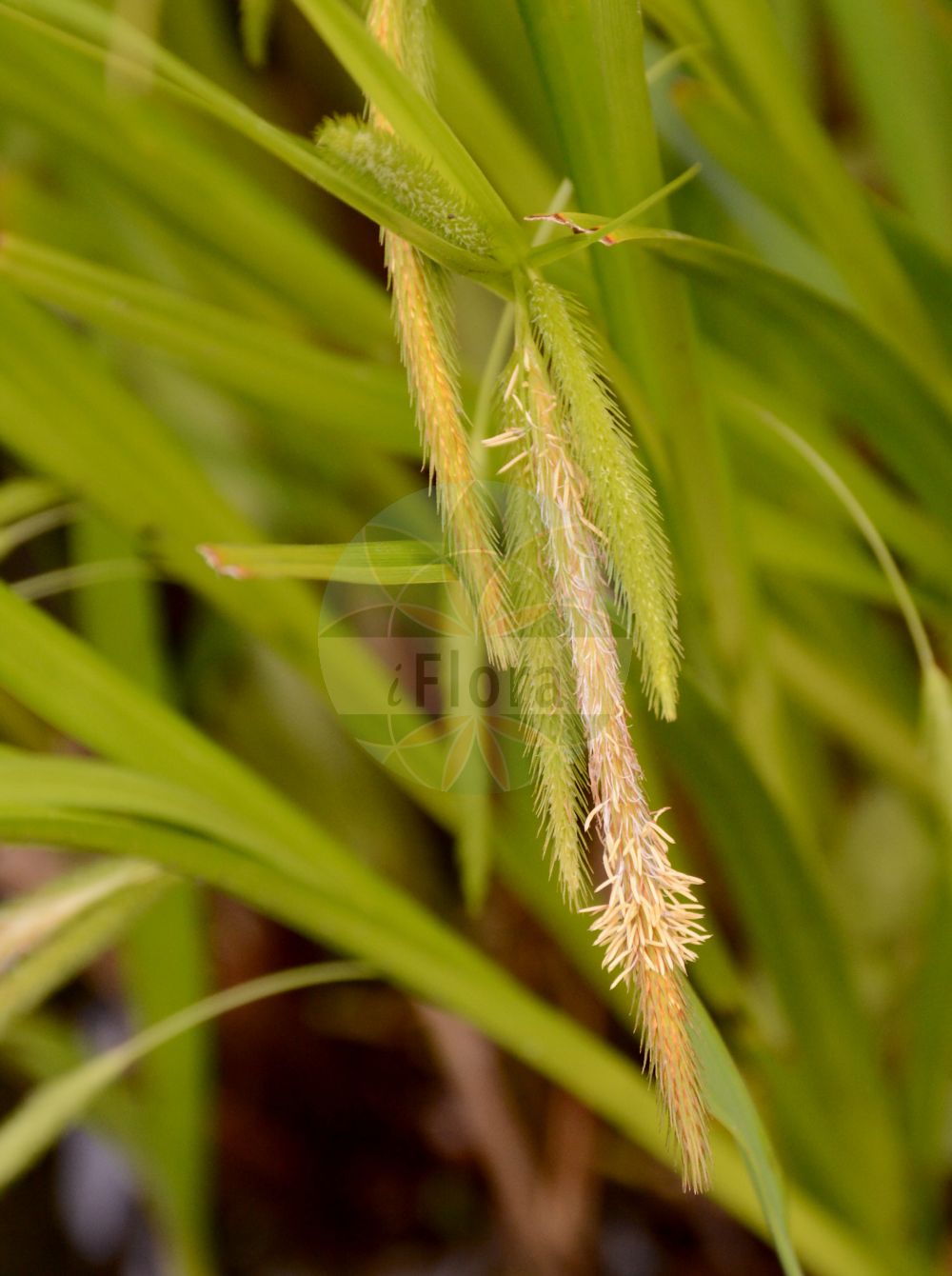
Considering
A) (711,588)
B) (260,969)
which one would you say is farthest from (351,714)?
(260,969)

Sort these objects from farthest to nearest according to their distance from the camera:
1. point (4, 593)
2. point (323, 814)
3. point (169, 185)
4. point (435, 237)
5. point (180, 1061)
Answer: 1. point (323, 814)
2. point (180, 1061)
3. point (169, 185)
4. point (4, 593)
5. point (435, 237)

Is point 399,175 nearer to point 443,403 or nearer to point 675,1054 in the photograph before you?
point 443,403

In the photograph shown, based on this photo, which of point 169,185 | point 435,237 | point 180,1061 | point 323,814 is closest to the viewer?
point 435,237

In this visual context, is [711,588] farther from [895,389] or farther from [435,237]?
[435,237]

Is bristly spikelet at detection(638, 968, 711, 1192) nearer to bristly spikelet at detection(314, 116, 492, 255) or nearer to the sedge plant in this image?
the sedge plant

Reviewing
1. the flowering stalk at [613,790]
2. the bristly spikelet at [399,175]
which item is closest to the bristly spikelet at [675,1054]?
the flowering stalk at [613,790]

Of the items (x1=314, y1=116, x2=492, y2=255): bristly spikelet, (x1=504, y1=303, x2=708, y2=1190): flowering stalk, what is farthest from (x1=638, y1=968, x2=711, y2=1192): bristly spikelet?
(x1=314, y1=116, x2=492, y2=255): bristly spikelet

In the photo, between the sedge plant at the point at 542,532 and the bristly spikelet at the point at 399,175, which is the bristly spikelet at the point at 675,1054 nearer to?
the sedge plant at the point at 542,532
